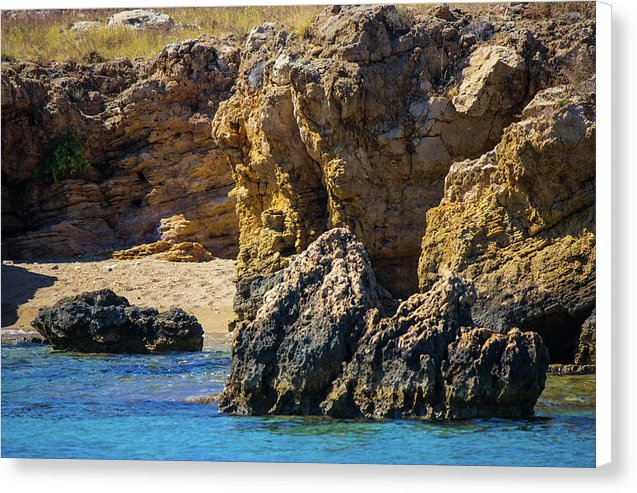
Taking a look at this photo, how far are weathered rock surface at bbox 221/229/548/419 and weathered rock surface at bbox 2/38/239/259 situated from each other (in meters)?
10.3

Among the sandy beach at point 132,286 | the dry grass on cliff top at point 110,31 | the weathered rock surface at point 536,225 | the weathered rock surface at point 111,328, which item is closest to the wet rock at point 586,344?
the weathered rock surface at point 536,225

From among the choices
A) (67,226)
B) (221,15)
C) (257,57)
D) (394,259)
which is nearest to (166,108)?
(67,226)

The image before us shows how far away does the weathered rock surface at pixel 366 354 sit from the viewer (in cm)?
797

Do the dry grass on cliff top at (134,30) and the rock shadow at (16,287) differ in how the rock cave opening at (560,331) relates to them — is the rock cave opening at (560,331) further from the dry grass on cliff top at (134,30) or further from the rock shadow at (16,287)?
the rock shadow at (16,287)

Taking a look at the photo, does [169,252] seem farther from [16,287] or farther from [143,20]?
[143,20]

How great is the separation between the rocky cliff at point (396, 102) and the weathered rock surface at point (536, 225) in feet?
3.99

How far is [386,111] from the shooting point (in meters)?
12.0

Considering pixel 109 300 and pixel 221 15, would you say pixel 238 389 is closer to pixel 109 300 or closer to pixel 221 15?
pixel 109 300

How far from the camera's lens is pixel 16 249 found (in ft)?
58.0

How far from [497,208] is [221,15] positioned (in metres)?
6.84

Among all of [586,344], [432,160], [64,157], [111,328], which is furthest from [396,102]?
[64,157]

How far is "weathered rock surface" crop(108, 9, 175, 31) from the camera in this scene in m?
15.8

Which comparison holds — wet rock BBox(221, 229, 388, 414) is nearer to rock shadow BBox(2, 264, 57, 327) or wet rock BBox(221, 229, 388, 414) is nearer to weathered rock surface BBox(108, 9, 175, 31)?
rock shadow BBox(2, 264, 57, 327)
